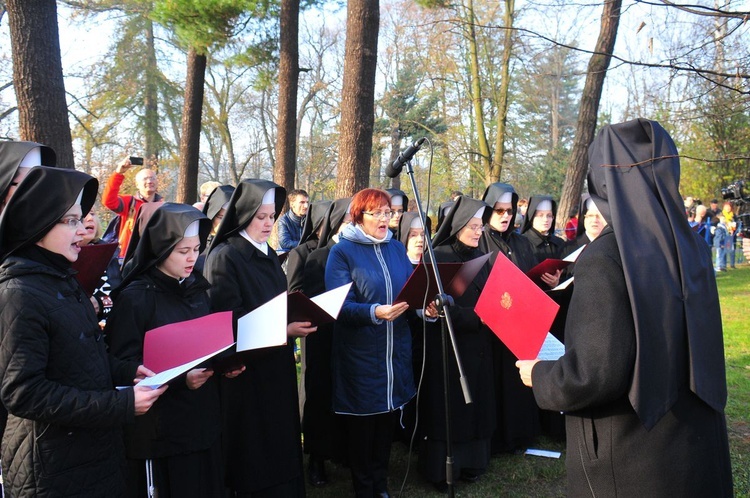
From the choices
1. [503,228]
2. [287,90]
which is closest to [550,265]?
[503,228]

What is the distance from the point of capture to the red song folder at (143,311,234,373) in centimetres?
251

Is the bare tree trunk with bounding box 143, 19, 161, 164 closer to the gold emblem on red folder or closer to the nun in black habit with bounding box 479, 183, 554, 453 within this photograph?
the nun in black habit with bounding box 479, 183, 554, 453

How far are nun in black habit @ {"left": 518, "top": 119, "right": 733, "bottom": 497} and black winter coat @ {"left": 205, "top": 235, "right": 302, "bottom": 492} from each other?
5.98 feet

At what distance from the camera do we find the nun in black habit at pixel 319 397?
4.46m

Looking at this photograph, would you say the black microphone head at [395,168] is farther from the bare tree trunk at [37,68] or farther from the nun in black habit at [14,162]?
the bare tree trunk at [37,68]

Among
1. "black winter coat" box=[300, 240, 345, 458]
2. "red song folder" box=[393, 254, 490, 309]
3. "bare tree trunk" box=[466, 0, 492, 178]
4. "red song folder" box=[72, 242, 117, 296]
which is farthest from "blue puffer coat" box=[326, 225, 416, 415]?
"bare tree trunk" box=[466, 0, 492, 178]

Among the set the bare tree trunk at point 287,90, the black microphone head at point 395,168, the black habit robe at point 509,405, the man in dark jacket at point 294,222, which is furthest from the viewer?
the bare tree trunk at point 287,90

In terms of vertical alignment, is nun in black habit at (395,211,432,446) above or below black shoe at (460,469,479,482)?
above

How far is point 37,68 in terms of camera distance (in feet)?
19.0

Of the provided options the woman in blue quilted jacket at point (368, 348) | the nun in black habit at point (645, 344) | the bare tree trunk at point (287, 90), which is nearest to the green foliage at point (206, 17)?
the bare tree trunk at point (287, 90)

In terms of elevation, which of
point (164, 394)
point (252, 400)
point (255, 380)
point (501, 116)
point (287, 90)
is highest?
point (501, 116)

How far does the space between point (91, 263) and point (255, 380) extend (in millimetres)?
→ 1149

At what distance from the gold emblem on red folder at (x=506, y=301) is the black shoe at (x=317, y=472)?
8.39 feet

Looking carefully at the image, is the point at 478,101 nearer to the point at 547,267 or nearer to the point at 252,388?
the point at 547,267
